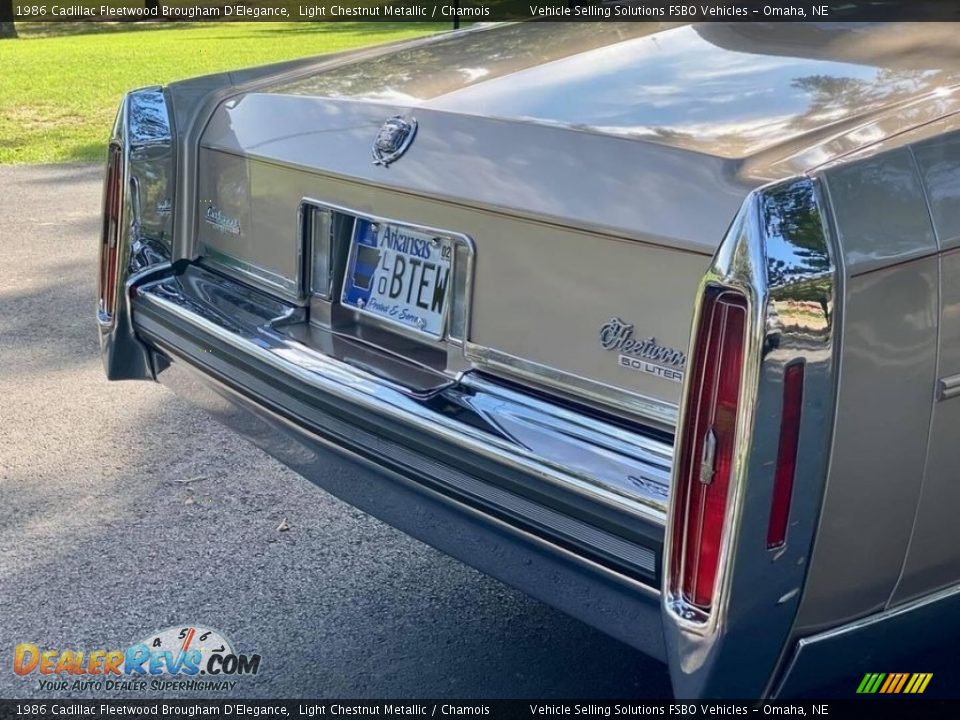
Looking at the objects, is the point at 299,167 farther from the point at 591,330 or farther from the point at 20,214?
the point at 20,214

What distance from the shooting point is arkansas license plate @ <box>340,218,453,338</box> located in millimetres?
2764

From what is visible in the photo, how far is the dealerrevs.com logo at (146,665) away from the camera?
3031 millimetres

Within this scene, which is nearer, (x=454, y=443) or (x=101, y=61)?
(x=454, y=443)

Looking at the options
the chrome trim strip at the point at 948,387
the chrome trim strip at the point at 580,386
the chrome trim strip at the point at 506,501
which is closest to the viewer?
the chrome trim strip at the point at 948,387

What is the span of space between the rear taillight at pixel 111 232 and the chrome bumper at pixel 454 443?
269mm

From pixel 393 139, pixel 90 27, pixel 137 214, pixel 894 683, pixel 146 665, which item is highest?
pixel 393 139

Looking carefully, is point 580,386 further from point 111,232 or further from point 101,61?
point 101,61

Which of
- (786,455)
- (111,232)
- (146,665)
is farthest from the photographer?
(111,232)

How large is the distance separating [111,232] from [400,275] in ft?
3.78

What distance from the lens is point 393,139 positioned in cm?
280

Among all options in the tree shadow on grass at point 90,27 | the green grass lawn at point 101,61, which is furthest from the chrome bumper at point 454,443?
the tree shadow on grass at point 90,27
